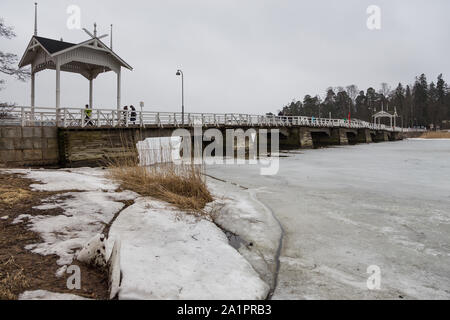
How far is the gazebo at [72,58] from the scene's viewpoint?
15.7 metres

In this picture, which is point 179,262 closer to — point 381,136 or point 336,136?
point 336,136

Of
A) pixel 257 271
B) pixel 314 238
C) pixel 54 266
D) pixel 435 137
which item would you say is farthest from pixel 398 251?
pixel 435 137

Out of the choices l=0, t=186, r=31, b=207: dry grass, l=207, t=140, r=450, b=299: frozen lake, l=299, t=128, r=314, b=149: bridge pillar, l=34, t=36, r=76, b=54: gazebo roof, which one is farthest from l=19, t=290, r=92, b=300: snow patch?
l=299, t=128, r=314, b=149: bridge pillar

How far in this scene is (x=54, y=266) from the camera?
315cm

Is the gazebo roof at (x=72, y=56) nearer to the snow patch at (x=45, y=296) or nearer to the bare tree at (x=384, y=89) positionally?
the snow patch at (x=45, y=296)

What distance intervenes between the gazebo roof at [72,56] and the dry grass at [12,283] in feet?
51.0

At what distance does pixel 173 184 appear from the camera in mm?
7242

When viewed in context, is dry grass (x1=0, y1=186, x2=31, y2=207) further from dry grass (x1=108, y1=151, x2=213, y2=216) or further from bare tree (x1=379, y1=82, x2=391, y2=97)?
bare tree (x1=379, y1=82, x2=391, y2=97)

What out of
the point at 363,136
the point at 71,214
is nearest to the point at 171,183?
the point at 71,214

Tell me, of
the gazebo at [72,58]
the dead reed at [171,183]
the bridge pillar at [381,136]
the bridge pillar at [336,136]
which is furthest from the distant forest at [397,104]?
the dead reed at [171,183]

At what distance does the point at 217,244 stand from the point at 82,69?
62.6 feet

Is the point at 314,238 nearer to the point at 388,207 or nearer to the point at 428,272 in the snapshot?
the point at 428,272

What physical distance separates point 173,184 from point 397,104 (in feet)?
385

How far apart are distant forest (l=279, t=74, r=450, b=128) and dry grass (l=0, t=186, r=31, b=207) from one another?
3407 inches
